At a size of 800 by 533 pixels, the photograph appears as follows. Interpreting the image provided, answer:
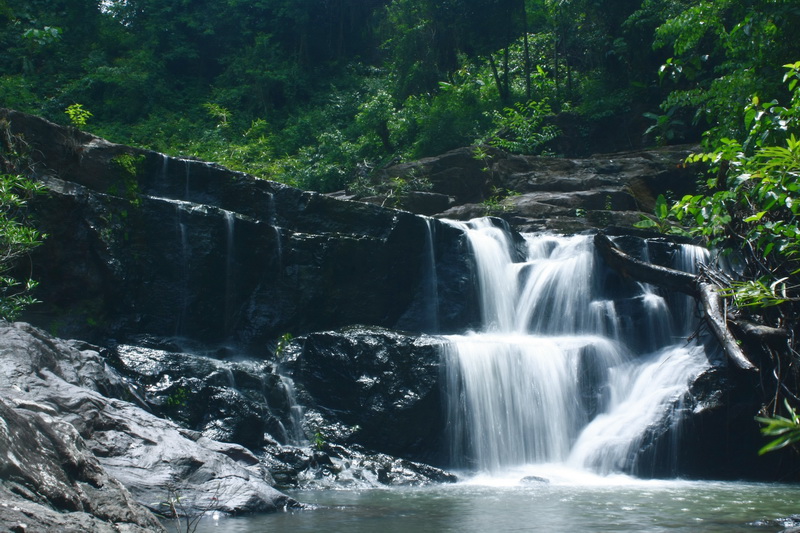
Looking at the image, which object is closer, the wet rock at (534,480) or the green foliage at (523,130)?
the wet rock at (534,480)

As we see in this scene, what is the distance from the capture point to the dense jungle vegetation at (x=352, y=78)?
2173 centimetres

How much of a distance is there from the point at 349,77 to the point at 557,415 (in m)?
22.5

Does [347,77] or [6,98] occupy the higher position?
[347,77]

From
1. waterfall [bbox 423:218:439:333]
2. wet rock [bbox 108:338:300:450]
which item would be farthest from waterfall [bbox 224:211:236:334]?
waterfall [bbox 423:218:439:333]

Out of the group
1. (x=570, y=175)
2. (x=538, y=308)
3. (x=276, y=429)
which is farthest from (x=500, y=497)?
(x=570, y=175)

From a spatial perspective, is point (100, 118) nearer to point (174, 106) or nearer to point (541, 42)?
point (174, 106)

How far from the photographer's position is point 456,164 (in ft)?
62.7

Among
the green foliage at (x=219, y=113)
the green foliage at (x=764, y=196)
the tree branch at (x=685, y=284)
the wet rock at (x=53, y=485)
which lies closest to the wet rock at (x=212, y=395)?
the wet rock at (x=53, y=485)

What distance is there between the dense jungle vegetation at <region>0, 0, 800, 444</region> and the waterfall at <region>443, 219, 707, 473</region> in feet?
11.6

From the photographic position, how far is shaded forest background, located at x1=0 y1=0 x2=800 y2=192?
858 inches

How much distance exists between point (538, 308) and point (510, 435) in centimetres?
334

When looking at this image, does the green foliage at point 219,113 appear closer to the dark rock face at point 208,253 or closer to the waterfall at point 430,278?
the dark rock face at point 208,253

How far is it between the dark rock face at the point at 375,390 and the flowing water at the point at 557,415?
0.33m

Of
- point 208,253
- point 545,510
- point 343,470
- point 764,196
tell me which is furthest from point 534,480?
point 208,253
